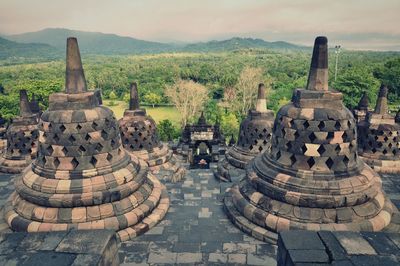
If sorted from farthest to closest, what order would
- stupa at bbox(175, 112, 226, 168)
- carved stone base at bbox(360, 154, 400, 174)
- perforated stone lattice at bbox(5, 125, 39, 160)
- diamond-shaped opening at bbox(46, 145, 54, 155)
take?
stupa at bbox(175, 112, 226, 168), perforated stone lattice at bbox(5, 125, 39, 160), carved stone base at bbox(360, 154, 400, 174), diamond-shaped opening at bbox(46, 145, 54, 155)

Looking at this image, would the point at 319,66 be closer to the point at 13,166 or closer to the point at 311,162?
the point at 311,162

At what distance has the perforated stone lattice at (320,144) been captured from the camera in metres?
6.32

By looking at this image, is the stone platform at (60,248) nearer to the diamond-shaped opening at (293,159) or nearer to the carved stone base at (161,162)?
the diamond-shaped opening at (293,159)

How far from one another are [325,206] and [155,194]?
4.27m

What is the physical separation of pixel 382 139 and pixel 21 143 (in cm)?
1457

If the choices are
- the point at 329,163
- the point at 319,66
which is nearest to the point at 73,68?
the point at 319,66

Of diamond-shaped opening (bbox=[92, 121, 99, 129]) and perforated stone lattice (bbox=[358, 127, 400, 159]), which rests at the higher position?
diamond-shaped opening (bbox=[92, 121, 99, 129])

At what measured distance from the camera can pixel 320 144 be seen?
6344 millimetres

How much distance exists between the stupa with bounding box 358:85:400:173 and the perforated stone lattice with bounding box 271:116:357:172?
18.7 ft

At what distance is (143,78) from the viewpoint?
78.2 m

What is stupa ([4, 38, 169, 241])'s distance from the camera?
6285 millimetres

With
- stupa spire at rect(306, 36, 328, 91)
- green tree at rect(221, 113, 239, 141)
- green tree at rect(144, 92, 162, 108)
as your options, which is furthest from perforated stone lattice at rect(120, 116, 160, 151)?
green tree at rect(144, 92, 162, 108)

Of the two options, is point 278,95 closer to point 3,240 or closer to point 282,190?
point 282,190

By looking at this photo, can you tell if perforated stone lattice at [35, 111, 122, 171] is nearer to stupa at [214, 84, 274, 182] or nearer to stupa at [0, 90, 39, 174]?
stupa at [0, 90, 39, 174]
